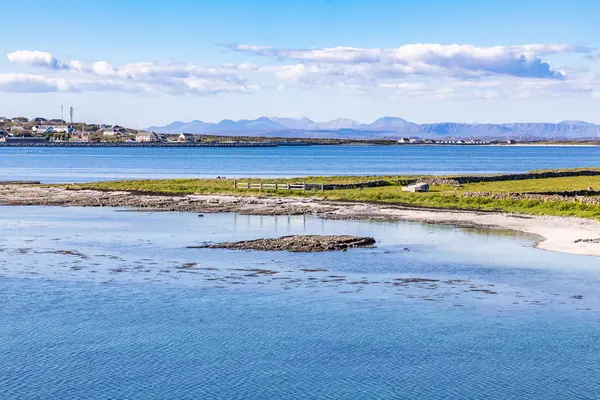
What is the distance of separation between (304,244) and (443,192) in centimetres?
3255

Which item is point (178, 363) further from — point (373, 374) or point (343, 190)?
point (343, 190)

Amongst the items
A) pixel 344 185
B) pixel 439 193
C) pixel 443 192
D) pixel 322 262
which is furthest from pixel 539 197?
pixel 322 262

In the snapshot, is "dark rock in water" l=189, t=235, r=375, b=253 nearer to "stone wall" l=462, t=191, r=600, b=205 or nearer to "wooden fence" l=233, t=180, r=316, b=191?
"stone wall" l=462, t=191, r=600, b=205

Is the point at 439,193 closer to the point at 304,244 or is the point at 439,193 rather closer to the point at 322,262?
the point at 304,244

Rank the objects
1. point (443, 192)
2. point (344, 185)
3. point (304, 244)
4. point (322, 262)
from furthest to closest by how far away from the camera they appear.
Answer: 1. point (344, 185)
2. point (443, 192)
3. point (304, 244)
4. point (322, 262)

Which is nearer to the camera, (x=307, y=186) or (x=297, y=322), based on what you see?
(x=297, y=322)

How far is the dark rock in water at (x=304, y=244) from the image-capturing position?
1705 inches

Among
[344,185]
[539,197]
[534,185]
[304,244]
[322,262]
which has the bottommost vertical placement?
[322,262]

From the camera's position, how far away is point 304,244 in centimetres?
4378

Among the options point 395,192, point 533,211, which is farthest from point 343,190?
point 533,211

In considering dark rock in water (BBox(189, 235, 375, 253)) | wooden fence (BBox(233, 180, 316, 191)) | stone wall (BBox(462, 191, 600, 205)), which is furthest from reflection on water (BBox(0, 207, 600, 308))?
wooden fence (BBox(233, 180, 316, 191))

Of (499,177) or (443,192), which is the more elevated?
(499,177)

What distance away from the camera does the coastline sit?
4828 centimetres

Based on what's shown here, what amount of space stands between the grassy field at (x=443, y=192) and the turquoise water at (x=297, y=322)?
1657 centimetres
